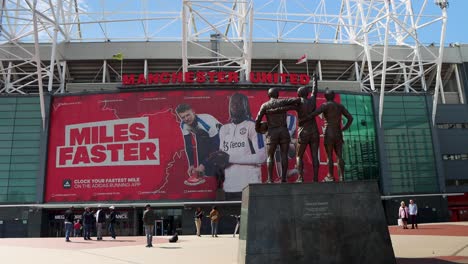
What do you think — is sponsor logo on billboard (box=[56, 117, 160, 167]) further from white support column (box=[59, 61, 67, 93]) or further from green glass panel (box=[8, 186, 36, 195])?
white support column (box=[59, 61, 67, 93])

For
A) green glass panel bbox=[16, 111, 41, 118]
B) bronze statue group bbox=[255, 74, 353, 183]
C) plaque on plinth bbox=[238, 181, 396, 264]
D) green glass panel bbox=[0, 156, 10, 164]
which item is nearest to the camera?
plaque on plinth bbox=[238, 181, 396, 264]

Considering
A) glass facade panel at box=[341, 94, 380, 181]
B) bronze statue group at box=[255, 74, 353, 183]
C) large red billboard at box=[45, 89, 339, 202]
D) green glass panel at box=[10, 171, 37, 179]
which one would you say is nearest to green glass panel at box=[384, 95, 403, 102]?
glass facade panel at box=[341, 94, 380, 181]

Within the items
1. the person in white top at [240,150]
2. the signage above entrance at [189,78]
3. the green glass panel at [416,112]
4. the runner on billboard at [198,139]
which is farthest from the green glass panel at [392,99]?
the runner on billboard at [198,139]

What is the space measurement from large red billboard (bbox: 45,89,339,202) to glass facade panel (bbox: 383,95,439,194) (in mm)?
8602

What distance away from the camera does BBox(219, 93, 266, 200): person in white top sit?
119ft

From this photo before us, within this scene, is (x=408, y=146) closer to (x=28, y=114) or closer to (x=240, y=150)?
(x=240, y=150)

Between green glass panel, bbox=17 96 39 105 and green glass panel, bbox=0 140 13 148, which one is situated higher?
green glass panel, bbox=17 96 39 105

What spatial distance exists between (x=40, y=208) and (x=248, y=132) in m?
19.6

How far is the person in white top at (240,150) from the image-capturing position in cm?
3616

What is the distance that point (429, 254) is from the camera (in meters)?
11.6

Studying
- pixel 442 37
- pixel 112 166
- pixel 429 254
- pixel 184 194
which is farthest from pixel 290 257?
pixel 442 37

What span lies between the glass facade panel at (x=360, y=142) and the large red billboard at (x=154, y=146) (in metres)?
3.76

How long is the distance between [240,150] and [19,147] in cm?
2050

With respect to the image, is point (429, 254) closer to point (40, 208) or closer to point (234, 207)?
point (234, 207)
